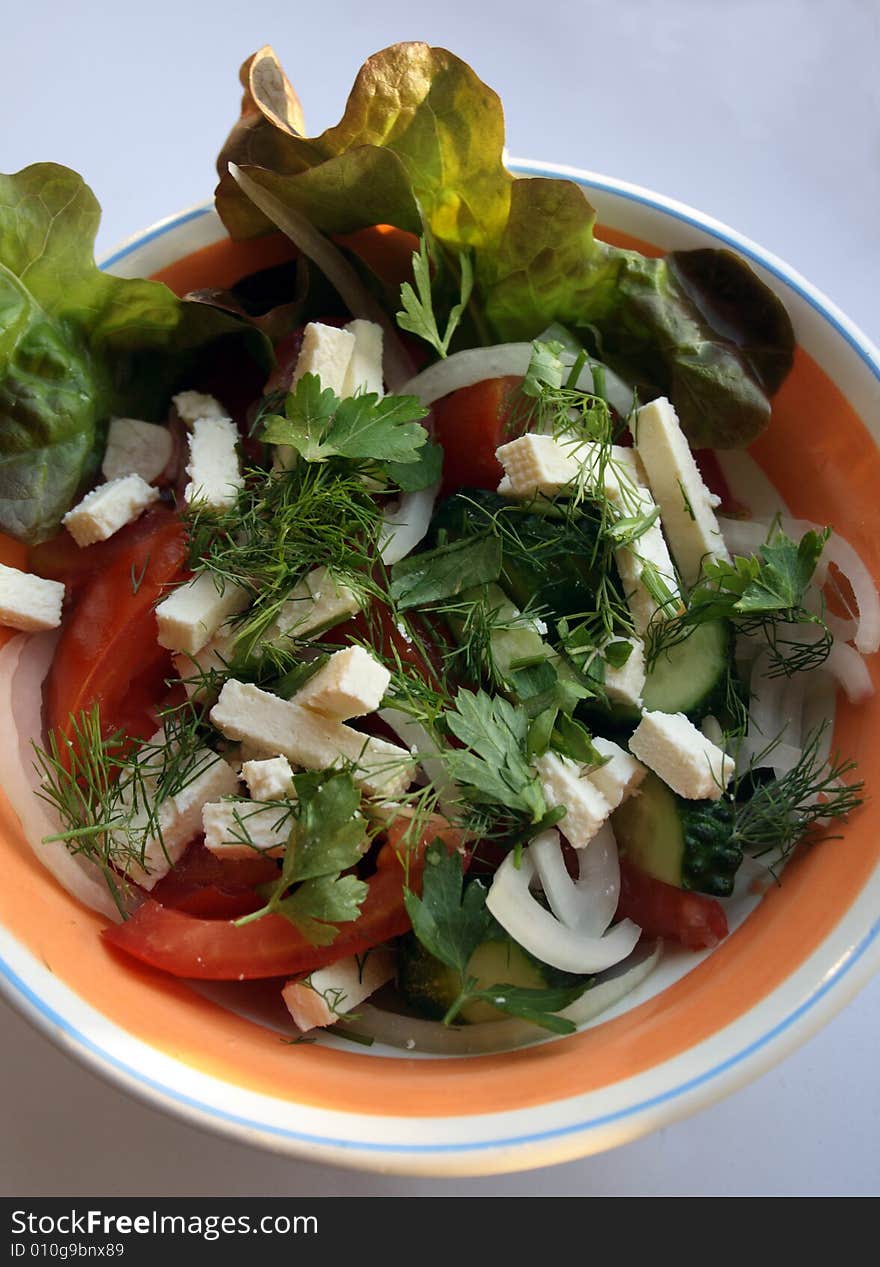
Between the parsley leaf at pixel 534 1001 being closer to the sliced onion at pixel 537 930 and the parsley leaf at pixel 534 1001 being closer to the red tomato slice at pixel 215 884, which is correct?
the sliced onion at pixel 537 930

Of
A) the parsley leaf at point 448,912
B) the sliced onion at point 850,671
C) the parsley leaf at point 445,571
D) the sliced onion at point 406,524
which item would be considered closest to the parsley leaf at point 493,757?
the parsley leaf at point 448,912

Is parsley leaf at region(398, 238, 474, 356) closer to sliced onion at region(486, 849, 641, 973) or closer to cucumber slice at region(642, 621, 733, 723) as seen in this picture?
cucumber slice at region(642, 621, 733, 723)

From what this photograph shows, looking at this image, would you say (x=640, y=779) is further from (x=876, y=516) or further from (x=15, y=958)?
(x=15, y=958)

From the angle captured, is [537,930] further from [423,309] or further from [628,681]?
[423,309]

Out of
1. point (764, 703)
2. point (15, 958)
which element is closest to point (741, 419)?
point (764, 703)

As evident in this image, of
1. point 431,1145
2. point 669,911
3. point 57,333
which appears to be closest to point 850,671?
point 669,911

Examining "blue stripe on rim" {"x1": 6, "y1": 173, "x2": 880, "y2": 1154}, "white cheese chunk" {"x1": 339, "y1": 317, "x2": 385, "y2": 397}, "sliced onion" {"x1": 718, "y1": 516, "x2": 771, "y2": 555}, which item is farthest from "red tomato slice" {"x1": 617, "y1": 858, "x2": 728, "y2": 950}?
"white cheese chunk" {"x1": 339, "y1": 317, "x2": 385, "y2": 397}
